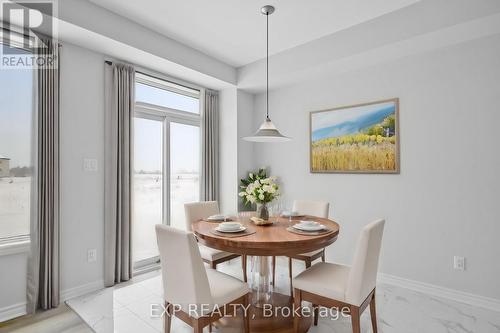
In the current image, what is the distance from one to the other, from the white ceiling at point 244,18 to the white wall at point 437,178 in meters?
0.78

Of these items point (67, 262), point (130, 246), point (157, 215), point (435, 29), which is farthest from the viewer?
point (157, 215)

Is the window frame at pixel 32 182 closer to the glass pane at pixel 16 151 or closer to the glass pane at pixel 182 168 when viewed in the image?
the glass pane at pixel 16 151

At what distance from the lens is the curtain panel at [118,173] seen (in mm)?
2982

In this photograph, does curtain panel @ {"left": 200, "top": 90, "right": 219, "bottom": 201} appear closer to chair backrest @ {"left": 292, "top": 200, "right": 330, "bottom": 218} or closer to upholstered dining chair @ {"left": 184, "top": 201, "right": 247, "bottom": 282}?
upholstered dining chair @ {"left": 184, "top": 201, "right": 247, "bottom": 282}

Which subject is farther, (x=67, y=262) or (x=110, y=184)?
(x=110, y=184)

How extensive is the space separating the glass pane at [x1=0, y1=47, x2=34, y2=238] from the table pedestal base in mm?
2044

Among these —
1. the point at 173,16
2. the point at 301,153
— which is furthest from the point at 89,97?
the point at 301,153

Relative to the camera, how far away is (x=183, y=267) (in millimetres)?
1671

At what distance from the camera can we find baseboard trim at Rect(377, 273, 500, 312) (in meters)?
2.53

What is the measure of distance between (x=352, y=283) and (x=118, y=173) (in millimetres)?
2576

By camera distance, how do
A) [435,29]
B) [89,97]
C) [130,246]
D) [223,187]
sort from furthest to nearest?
[223,187], [130,246], [89,97], [435,29]

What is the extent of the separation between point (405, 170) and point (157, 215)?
10.3 ft

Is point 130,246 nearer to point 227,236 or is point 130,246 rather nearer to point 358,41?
point 227,236

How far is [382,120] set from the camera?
10.4 feet
